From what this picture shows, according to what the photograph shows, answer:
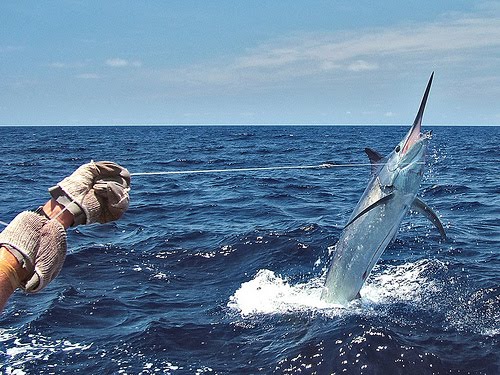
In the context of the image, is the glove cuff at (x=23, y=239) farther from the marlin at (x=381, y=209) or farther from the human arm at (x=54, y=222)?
the marlin at (x=381, y=209)

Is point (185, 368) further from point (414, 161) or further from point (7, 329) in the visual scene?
point (414, 161)

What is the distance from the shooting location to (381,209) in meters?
5.87

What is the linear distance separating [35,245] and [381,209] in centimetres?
426

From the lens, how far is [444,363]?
5844 mm

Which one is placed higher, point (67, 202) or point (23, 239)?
point (67, 202)

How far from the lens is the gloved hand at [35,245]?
2.28 metres

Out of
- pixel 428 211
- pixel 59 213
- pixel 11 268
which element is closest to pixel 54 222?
pixel 59 213

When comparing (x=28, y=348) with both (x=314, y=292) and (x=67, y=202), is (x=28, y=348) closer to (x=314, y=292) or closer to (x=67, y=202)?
(x=314, y=292)

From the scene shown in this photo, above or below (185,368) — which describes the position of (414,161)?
above

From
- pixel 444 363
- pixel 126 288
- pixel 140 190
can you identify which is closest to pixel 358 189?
pixel 140 190

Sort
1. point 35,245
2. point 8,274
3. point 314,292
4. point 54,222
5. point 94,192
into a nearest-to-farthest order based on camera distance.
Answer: point 8,274 < point 35,245 < point 54,222 < point 94,192 < point 314,292

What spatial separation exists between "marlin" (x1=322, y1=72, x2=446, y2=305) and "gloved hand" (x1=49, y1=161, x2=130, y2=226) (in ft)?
10.5

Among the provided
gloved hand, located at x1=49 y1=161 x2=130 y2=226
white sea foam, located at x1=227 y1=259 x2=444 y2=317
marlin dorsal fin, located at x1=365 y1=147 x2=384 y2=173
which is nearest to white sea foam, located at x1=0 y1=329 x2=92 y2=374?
white sea foam, located at x1=227 y1=259 x2=444 y2=317

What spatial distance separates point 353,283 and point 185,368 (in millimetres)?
2202
